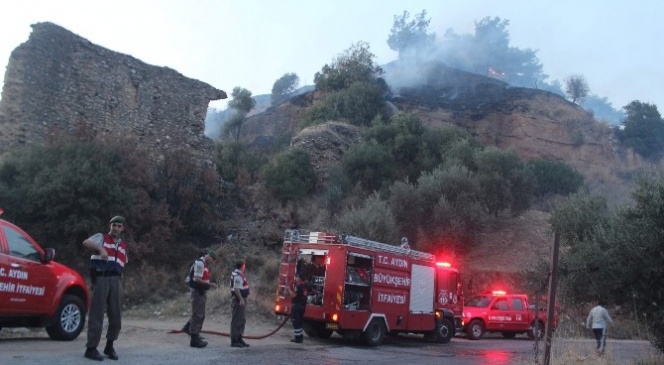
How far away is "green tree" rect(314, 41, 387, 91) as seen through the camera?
49.3m

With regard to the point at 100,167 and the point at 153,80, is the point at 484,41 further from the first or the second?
the point at 100,167

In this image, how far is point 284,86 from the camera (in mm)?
96938

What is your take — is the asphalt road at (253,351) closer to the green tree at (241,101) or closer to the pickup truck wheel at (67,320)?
the pickup truck wheel at (67,320)

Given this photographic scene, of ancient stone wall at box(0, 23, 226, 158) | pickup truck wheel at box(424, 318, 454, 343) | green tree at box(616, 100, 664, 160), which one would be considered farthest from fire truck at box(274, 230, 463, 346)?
green tree at box(616, 100, 664, 160)

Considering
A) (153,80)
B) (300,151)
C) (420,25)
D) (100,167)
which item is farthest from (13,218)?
(420,25)

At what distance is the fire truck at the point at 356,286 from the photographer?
1441cm

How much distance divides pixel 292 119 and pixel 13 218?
36.7 meters

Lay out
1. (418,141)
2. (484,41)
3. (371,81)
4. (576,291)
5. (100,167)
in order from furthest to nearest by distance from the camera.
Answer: (484,41)
(371,81)
(418,141)
(100,167)
(576,291)

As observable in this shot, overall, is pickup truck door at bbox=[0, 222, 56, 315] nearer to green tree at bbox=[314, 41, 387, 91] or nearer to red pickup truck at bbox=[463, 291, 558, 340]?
red pickup truck at bbox=[463, 291, 558, 340]

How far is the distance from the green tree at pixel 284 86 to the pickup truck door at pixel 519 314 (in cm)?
7669

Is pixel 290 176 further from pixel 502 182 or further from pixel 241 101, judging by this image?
pixel 241 101

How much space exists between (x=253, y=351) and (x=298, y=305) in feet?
7.70

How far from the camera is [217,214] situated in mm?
24734

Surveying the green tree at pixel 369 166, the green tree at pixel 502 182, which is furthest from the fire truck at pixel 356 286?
the green tree at pixel 369 166
